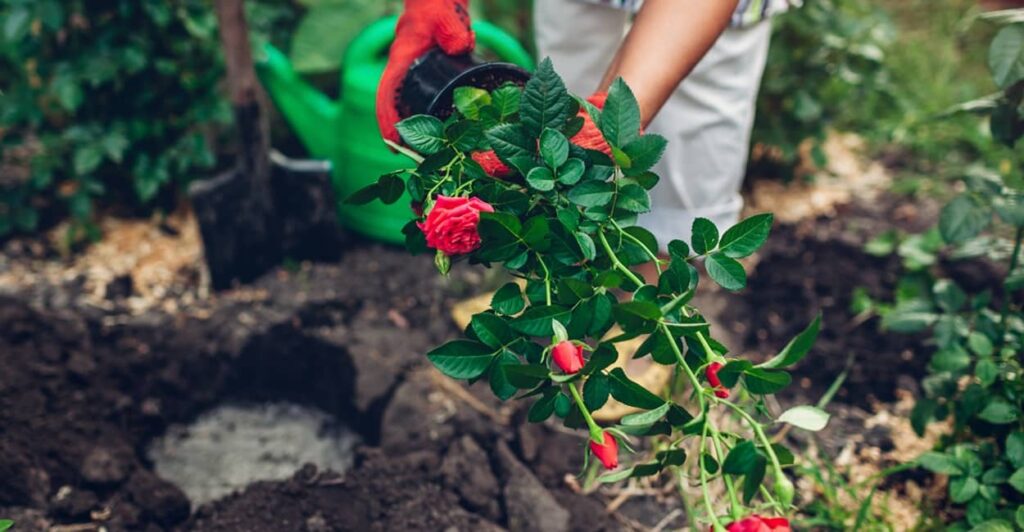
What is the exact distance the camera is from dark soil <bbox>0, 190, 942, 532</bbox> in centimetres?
179

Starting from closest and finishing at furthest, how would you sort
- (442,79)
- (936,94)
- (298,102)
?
(442,79)
(298,102)
(936,94)

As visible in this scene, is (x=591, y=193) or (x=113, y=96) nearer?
(x=591, y=193)

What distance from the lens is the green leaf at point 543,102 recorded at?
44.9 inches

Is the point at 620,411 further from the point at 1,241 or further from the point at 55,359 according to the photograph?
the point at 1,241

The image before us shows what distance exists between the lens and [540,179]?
1.14 metres

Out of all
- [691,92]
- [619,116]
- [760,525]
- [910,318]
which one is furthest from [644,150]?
[910,318]

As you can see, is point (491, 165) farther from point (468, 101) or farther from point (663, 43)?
point (663, 43)

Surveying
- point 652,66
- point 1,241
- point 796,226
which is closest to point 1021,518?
point 652,66

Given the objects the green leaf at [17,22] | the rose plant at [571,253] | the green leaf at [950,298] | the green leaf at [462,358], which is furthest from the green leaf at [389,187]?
the green leaf at [17,22]

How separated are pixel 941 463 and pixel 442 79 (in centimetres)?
113

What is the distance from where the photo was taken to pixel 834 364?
7.54ft

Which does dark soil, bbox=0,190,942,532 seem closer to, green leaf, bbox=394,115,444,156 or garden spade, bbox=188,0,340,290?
garden spade, bbox=188,0,340,290

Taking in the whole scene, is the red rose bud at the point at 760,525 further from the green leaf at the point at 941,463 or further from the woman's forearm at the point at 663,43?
the green leaf at the point at 941,463

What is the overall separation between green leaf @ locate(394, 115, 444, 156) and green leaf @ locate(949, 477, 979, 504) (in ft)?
3.68
